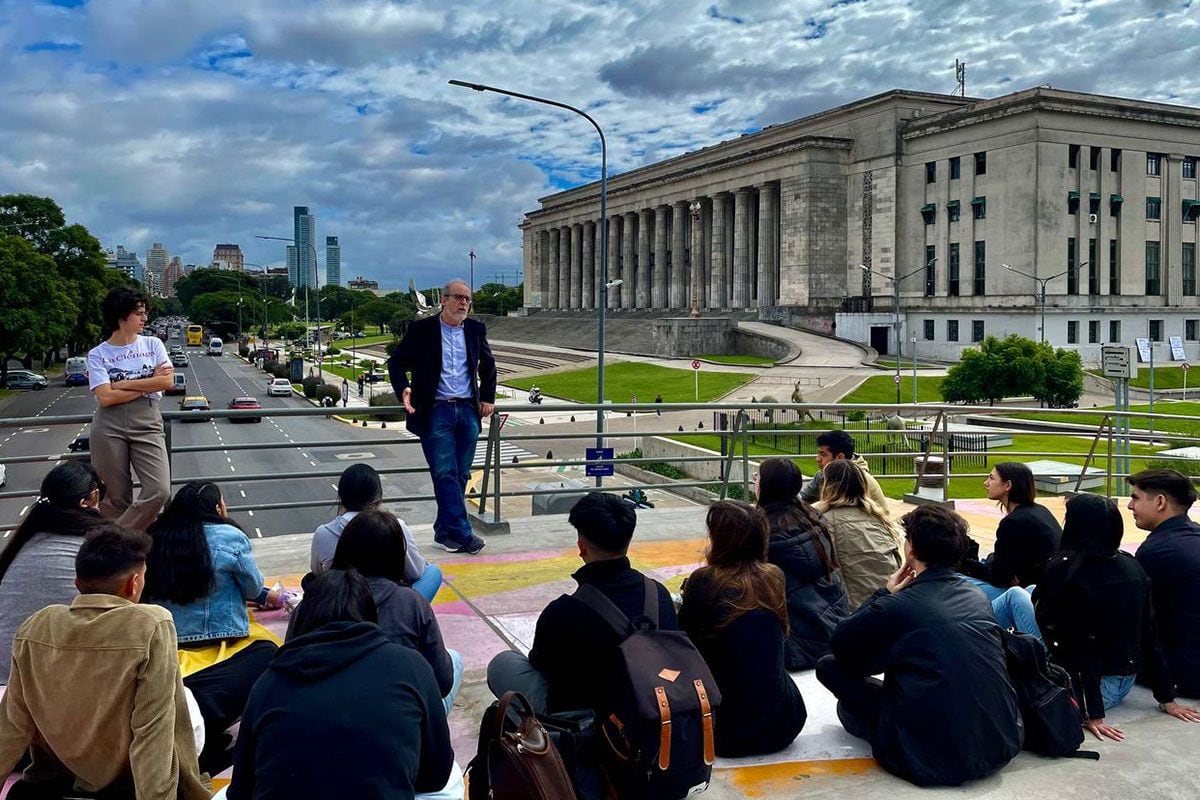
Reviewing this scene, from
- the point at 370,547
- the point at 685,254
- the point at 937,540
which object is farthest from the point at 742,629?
the point at 685,254

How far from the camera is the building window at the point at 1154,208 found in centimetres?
6834

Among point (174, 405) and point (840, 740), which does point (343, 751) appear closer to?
point (840, 740)

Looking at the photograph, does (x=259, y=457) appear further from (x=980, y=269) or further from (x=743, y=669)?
(x=980, y=269)

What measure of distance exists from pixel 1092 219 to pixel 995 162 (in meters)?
7.25

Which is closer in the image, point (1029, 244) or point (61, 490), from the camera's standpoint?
point (61, 490)

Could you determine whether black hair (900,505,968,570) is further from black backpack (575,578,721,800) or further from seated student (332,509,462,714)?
seated student (332,509,462,714)

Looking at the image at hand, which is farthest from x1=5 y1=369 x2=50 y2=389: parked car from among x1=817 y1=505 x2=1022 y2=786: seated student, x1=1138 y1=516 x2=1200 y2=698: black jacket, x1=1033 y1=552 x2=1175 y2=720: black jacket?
x1=1138 y1=516 x2=1200 y2=698: black jacket

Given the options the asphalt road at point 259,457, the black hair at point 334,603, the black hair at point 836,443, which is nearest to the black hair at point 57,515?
the black hair at point 334,603

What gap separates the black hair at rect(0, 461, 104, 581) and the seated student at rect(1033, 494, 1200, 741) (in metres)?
5.05

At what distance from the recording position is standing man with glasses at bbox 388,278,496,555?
900 centimetres

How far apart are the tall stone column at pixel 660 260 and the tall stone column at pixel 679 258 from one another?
1.03 metres

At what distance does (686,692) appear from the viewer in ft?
13.6

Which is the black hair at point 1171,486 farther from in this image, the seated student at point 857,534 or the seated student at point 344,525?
the seated student at point 344,525

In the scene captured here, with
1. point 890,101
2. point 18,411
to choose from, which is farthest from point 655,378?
point 18,411
